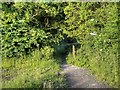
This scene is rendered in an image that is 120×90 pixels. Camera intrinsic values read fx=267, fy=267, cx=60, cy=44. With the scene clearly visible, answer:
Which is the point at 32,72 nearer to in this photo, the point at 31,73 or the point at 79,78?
the point at 31,73

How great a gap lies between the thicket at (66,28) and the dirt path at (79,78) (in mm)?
275

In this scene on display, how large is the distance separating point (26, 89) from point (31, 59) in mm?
2463

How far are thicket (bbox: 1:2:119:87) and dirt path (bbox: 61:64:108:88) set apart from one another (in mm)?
275

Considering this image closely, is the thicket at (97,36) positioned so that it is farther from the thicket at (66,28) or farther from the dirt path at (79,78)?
the dirt path at (79,78)

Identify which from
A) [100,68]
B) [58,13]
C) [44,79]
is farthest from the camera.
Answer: [58,13]

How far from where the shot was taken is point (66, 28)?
8.29 metres

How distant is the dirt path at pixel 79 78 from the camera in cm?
593

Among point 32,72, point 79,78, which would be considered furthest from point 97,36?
point 32,72

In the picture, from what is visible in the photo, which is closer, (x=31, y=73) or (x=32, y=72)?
(x=31, y=73)

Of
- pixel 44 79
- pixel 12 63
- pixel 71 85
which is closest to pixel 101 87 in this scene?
pixel 71 85

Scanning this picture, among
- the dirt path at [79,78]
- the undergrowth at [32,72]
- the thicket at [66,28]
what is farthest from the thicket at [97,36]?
the undergrowth at [32,72]

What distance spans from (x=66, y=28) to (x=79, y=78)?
222cm

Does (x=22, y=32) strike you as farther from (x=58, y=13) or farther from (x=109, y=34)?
(x=109, y=34)

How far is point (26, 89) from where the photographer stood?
16.7 feet
